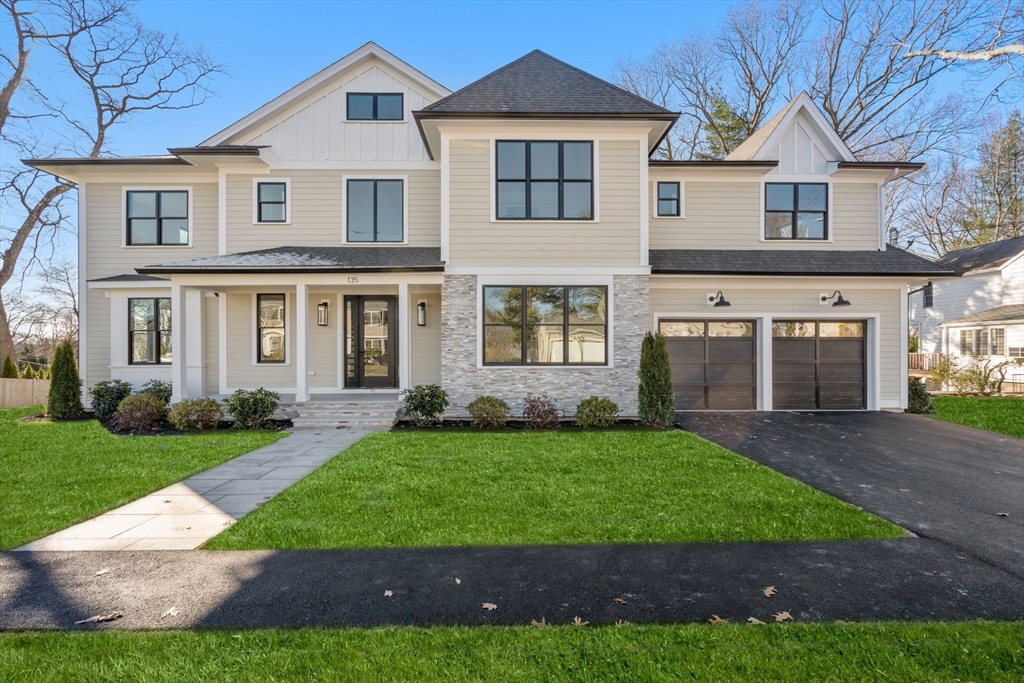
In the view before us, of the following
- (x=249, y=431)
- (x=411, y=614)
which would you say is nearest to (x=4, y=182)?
(x=249, y=431)

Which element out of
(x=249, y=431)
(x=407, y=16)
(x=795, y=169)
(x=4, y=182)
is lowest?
(x=249, y=431)

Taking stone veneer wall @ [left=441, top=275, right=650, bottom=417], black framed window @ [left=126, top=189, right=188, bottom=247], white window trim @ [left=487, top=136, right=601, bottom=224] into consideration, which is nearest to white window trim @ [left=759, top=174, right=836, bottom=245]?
stone veneer wall @ [left=441, top=275, right=650, bottom=417]

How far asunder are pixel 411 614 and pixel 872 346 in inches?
519

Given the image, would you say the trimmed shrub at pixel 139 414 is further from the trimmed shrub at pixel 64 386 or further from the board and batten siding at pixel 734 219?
the board and batten siding at pixel 734 219

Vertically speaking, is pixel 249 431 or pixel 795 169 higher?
pixel 795 169

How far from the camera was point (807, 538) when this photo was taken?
4.26 meters

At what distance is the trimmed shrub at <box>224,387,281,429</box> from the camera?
1008 centimetres

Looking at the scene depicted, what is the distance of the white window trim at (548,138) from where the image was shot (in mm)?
10508

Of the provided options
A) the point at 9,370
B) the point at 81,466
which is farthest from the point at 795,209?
the point at 9,370

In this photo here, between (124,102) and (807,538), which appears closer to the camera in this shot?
(807,538)

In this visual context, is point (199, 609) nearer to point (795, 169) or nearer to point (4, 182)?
point (795, 169)

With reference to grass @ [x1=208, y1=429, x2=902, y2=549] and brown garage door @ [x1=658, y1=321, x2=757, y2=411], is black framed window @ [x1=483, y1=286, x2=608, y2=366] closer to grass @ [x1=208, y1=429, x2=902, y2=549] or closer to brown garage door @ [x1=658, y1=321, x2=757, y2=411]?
brown garage door @ [x1=658, y1=321, x2=757, y2=411]

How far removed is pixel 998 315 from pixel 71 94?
38815mm

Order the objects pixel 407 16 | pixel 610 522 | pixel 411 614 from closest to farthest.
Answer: pixel 411 614 < pixel 610 522 < pixel 407 16
